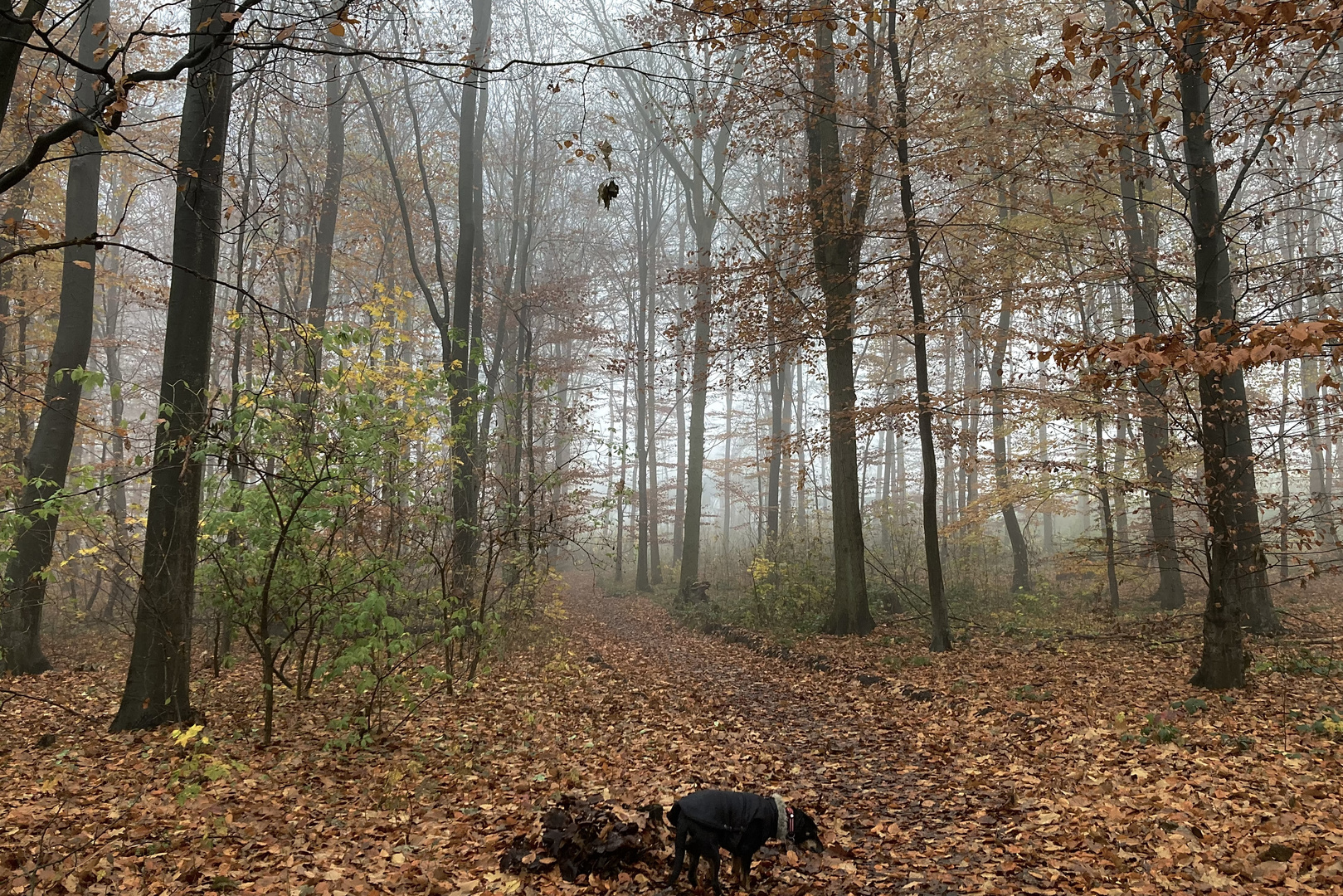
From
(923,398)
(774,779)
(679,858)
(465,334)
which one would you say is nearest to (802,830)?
(679,858)

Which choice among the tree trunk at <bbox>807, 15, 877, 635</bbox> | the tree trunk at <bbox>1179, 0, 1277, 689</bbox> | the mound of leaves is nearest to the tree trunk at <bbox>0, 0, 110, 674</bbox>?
the mound of leaves

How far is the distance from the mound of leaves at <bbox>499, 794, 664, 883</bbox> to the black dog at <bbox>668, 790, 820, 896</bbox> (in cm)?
42

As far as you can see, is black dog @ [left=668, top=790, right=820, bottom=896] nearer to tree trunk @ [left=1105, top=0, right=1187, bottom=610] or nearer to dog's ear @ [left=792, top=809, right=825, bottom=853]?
dog's ear @ [left=792, top=809, right=825, bottom=853]

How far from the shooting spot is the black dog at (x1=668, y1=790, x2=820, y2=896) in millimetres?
3855

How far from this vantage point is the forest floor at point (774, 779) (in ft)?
13.4

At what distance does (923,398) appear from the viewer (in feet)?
32.1

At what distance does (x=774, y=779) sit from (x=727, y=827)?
7.19ft

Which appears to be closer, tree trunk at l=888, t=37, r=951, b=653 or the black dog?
the black dog

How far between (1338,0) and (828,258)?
7517 mm

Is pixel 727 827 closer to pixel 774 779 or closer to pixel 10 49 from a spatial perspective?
pixel 774 779

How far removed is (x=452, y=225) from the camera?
23594mm

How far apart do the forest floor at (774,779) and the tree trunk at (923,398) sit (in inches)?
47.2

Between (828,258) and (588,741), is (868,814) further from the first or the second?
(828,258)

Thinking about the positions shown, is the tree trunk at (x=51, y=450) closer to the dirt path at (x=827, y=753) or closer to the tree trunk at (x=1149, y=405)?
the dirt path at (x=827, y=753)
